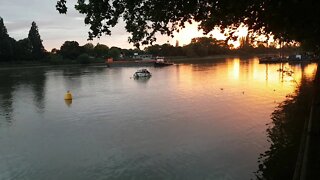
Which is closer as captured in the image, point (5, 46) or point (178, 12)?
point (178, 12)

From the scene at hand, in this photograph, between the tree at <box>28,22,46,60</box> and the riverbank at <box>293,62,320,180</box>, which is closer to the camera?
the riverbank at <box>293,62,320,180</box>

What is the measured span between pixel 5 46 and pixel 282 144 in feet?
539

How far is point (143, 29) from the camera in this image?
15719 mm

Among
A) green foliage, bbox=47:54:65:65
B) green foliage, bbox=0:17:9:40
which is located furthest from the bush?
green foliage, bbox=0:17:9:40

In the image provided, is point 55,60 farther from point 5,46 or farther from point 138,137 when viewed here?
point 138,137

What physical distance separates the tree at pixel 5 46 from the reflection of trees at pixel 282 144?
15098cm

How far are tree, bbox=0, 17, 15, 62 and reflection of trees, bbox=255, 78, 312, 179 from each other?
495ft

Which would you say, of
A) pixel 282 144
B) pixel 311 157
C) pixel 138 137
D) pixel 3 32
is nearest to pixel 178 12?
pixel 311 157

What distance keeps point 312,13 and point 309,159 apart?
20.8 ft

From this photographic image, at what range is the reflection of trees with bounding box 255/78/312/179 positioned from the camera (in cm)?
2238

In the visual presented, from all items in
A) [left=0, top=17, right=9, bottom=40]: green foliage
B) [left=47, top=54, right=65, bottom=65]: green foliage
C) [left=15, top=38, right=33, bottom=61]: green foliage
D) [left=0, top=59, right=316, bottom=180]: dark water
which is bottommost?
[left=0, top=59, right=316, bottom=180]: dark water

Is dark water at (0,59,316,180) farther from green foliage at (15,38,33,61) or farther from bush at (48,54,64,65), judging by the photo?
bush at (48,54,64,65)

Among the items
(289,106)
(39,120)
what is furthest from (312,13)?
(39,120)

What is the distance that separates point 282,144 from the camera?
28078 mm
